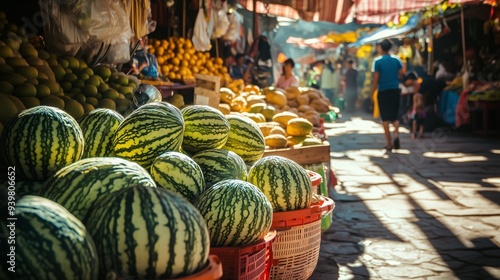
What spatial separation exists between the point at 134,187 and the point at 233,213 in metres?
0.70

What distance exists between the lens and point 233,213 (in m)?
2.33

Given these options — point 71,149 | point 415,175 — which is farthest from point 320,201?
point 415,175

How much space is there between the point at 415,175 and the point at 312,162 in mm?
3977

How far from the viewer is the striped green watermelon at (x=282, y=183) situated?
296 centimetres

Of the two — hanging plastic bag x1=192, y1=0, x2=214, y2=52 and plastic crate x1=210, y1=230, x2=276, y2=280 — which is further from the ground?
hanging plastic bag x1=192, y1=0, x2=214, y2=52

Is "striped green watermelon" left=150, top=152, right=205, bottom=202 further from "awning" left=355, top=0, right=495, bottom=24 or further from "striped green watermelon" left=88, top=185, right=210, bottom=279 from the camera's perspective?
"awning" left=355, top=0, right=495, bottom=24

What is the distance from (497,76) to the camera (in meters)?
14.4

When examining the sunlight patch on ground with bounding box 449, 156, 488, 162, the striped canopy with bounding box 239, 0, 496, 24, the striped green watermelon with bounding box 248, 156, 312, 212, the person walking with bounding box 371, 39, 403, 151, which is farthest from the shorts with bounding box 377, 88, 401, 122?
the striped green watermelon with bounding box 248, 156, 312, 212

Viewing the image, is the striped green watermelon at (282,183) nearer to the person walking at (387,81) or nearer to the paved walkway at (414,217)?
the paved walkway at (414,217)

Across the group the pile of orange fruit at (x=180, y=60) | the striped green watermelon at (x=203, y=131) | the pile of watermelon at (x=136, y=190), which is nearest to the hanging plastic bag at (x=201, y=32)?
the pile of orange fruit at (x=180, y=60)

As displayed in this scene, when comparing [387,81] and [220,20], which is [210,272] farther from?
[387,81]

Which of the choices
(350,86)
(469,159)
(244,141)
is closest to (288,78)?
(469,159)

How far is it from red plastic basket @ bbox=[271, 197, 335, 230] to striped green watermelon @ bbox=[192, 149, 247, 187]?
1.02 ft

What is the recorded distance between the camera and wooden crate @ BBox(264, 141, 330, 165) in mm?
4680
